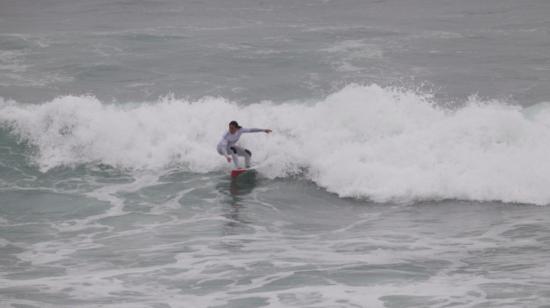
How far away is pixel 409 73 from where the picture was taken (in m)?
26.6

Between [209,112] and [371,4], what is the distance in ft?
Answer: 51.4

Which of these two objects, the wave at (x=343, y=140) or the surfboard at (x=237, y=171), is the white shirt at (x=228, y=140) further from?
the wave at (x=343, y=140)

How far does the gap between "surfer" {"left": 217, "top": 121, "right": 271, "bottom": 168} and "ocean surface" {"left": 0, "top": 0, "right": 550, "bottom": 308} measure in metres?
0.54

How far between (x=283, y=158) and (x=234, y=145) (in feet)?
4.96

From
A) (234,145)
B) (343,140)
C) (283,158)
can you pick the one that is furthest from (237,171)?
(343,140)

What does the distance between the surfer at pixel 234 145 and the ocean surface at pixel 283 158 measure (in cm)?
54

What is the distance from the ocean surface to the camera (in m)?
12.9

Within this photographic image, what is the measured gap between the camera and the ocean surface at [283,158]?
42.3 feet

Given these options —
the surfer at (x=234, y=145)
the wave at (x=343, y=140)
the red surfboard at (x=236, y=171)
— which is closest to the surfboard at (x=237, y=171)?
the red surfboard at (x=236, y=171)

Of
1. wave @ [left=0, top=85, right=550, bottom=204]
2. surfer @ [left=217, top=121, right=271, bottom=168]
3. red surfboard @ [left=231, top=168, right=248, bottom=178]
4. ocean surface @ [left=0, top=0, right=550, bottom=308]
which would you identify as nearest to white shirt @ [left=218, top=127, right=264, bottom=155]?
surfer @ [left=217, top=121, right=271, bottom=168]

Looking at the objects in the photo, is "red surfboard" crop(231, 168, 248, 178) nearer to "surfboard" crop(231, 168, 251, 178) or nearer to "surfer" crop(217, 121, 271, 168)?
"surfboard" crop(231, 168, 251, 178)


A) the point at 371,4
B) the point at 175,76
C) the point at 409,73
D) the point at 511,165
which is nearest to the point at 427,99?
the point at 409,73

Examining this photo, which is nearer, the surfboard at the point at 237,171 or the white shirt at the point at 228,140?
the white shirt at the point at 228,140

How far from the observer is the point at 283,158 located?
20844 millimetres
